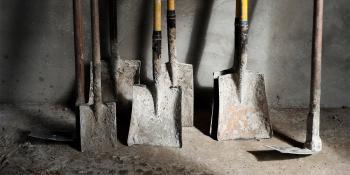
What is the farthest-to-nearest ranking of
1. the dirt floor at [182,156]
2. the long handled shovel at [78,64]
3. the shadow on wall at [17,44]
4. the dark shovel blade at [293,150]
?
the shadow on wall at [17,44] → the long handled shovel at [78,64] → the dark shovel blade at [293,150] → the dirt floor at [182,156]

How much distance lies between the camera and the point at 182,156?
2.96 meters

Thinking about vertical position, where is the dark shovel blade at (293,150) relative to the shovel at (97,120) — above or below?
below

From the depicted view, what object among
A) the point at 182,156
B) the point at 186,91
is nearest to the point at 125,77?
the point at 186,91

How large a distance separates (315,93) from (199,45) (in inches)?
37.9

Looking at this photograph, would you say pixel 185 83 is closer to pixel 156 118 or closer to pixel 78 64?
pixel 156 118

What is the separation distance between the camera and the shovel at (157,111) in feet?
10.2

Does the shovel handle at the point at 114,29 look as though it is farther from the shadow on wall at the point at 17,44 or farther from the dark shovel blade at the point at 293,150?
the dark shovel blade at the point at 293,150

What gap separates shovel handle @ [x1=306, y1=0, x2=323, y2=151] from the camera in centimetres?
291

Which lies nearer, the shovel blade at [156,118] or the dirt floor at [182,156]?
the dirt floor at [182,156]

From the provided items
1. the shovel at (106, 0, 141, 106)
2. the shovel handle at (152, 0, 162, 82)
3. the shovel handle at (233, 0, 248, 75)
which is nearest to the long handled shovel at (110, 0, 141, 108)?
the shovel at (106, 0, 141, 106)

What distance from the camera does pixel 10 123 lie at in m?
3.36

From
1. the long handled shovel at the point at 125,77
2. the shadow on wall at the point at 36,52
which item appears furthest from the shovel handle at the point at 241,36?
the shadow on wall at the point at 36,52

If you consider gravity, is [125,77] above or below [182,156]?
above

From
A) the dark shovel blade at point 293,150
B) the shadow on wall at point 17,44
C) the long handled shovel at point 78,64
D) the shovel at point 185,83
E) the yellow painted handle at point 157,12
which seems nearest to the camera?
the dark shovel blade at point 293,150
